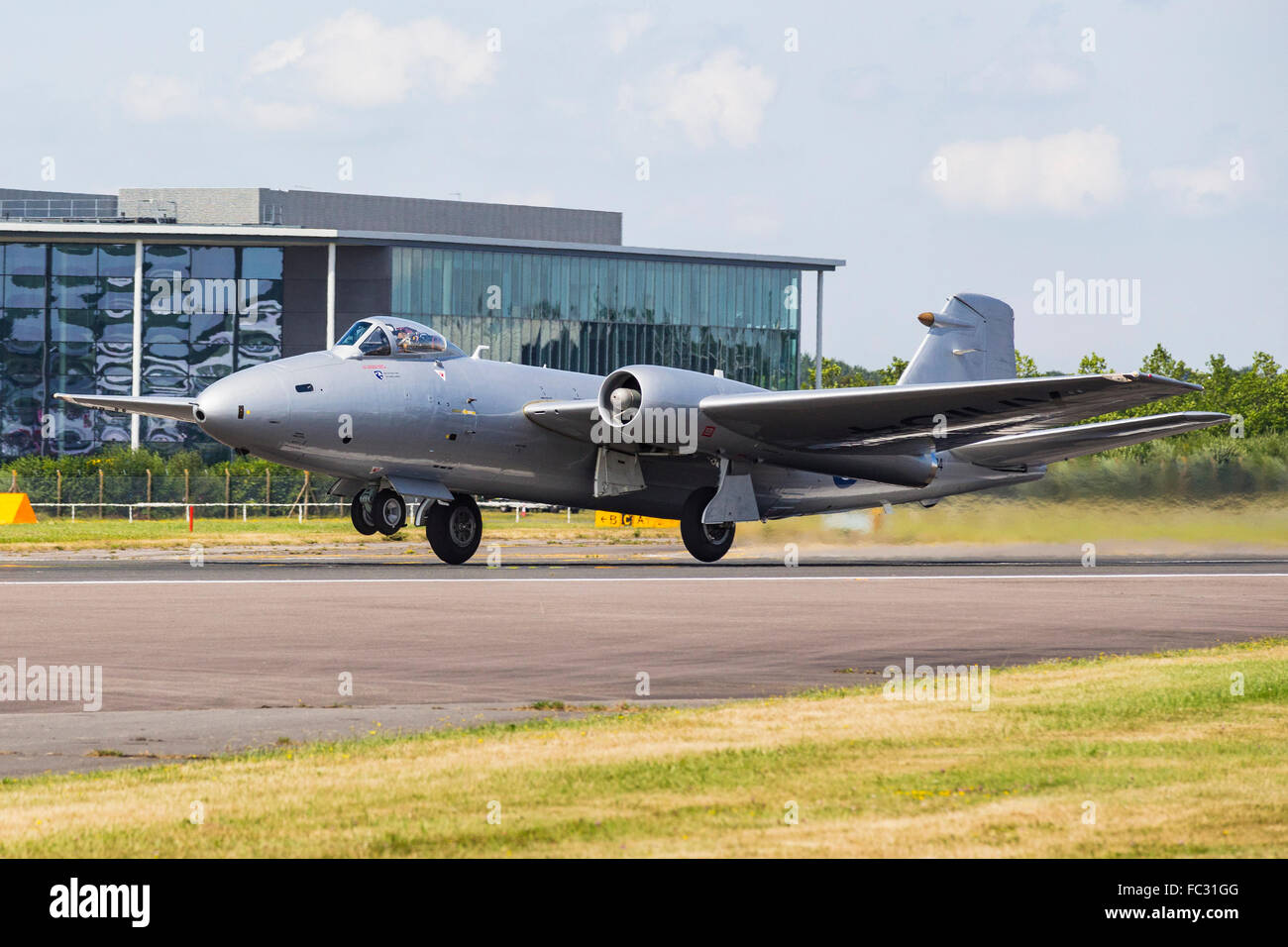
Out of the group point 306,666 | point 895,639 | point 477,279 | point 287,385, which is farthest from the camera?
point 477,279

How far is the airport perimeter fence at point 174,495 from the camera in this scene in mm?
57094

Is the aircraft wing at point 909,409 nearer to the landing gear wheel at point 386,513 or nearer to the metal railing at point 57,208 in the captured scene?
the landing gear wheel at point 386,513

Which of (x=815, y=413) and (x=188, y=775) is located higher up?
(x=815, y=413)

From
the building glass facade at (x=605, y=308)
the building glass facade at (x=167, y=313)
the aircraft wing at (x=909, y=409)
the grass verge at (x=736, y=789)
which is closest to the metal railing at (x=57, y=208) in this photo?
the building glass facade at (x=167, y=313)

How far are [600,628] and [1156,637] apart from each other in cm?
577

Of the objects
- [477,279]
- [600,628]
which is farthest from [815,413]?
[477,279]

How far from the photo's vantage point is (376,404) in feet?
84.0

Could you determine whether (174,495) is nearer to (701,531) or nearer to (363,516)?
(363,516)

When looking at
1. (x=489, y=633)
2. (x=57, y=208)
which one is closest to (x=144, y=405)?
(x=489, y=633)

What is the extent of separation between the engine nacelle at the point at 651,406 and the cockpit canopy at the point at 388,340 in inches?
125

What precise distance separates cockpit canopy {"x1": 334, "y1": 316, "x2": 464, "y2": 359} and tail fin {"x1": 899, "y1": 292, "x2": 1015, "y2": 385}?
11.1 m

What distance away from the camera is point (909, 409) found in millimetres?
26812

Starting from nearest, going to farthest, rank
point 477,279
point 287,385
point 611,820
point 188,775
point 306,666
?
1. point 611,820
2. point 188,775
3. point 306,666
4. point 287,385
5. point 477,279
